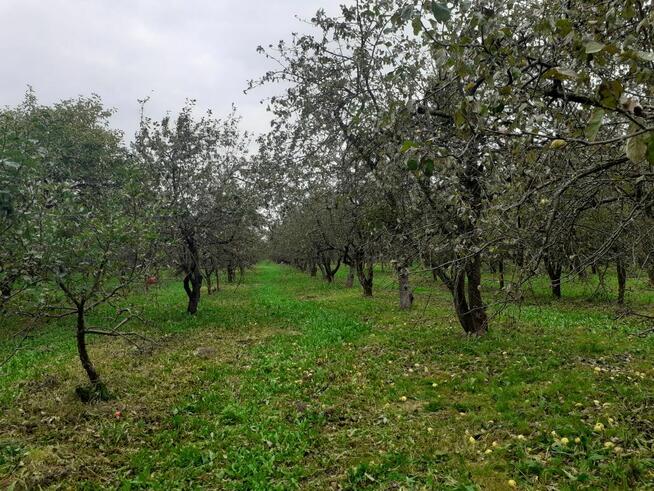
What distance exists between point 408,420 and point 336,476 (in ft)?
6.10

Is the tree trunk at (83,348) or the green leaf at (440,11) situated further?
the tree trunk at (83,348)

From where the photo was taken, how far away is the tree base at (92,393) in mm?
8070

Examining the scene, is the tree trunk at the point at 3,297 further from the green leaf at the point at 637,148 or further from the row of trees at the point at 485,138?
the green leaf at the point at 637,148

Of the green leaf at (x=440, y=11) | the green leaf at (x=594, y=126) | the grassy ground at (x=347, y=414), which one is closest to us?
the green leaf at (x=594, y=126)

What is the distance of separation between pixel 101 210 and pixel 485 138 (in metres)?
8.16

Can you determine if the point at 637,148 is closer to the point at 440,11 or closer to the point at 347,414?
the point at 440,11

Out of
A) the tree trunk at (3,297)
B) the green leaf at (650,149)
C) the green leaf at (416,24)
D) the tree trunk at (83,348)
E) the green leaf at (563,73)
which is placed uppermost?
the green leaf at (416,24)

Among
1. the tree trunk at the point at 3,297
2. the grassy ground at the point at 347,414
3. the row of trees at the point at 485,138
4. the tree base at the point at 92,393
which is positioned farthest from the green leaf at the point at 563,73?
the tree base at the point at 92,393

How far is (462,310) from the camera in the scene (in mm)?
A: 11828

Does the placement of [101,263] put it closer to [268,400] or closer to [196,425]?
[196,425]

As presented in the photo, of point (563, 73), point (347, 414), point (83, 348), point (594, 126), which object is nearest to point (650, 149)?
point (594, 126)

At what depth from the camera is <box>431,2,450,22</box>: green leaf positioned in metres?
2.19

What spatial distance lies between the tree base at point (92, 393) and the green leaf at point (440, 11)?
28.5 feet

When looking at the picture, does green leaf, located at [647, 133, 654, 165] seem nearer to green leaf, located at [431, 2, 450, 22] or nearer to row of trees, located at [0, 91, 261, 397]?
green leaf, located at [431, 2, 450, 22]
